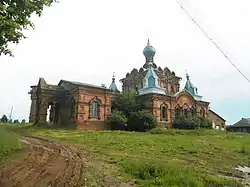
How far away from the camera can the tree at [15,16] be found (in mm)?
9477

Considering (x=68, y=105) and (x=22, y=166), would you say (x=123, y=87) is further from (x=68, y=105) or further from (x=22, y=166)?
(x=22, y=166)

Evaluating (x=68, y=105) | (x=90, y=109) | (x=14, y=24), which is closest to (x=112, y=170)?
(x=14, y=24)

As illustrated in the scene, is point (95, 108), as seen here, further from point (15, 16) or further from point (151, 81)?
point (15, 16)

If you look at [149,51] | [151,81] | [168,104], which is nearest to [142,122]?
[168,104]

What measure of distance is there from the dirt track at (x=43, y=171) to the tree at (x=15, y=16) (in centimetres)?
436

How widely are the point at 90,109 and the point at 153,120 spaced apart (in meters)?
8.09

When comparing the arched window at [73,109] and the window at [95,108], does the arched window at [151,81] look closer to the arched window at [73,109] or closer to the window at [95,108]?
the window at [95,108]

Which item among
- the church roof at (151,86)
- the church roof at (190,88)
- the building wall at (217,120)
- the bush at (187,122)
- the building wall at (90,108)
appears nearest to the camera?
the building wall at (90,108)

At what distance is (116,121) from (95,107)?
326cm

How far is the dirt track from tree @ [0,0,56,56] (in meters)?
4.36

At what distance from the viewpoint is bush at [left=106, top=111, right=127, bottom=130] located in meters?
36.0

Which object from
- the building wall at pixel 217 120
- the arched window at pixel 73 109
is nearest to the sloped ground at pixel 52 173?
the arched window at pixel 73 109

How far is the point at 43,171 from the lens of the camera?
10.1 metres

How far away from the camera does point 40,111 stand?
37.2m
